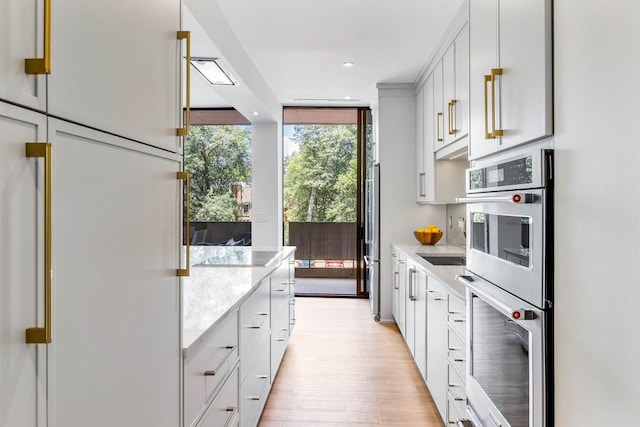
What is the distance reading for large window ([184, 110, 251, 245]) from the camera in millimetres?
6094

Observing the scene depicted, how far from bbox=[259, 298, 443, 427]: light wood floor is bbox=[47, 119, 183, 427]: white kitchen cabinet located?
1.61 m

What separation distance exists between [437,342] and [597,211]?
5.54 ft

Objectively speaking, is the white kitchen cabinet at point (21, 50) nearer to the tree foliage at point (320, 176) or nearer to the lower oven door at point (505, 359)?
the lower oven door at point (505, 359)

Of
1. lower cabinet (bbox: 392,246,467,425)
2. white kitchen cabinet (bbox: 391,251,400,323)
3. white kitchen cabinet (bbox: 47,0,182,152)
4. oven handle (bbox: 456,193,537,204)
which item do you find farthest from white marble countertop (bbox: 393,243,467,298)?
white kitchen cabinet (bbox: 47,0,182,152)

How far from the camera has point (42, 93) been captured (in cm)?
60

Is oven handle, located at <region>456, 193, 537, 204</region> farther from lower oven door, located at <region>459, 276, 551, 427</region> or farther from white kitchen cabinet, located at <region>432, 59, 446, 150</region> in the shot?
white kitchen cabinet, located at <region>432, 59, 446, 150</region>

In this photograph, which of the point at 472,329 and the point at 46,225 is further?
the point at 472,329

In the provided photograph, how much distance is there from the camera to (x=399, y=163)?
4.53m

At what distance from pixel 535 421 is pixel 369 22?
2686mm

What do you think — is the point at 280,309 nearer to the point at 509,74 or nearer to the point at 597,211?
the point at 509,74

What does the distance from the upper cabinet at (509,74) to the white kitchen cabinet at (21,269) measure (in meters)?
1.16

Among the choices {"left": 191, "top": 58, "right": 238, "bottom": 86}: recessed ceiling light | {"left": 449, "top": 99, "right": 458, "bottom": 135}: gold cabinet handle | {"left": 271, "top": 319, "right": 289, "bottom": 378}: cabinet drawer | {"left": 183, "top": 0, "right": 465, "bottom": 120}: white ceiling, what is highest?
{"left": 183, "top": 0, "right": 465, "bottom": 120}: white ceiling

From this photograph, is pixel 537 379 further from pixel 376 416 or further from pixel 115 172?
pixel 376 416

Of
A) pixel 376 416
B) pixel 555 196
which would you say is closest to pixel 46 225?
pixel 555 196
